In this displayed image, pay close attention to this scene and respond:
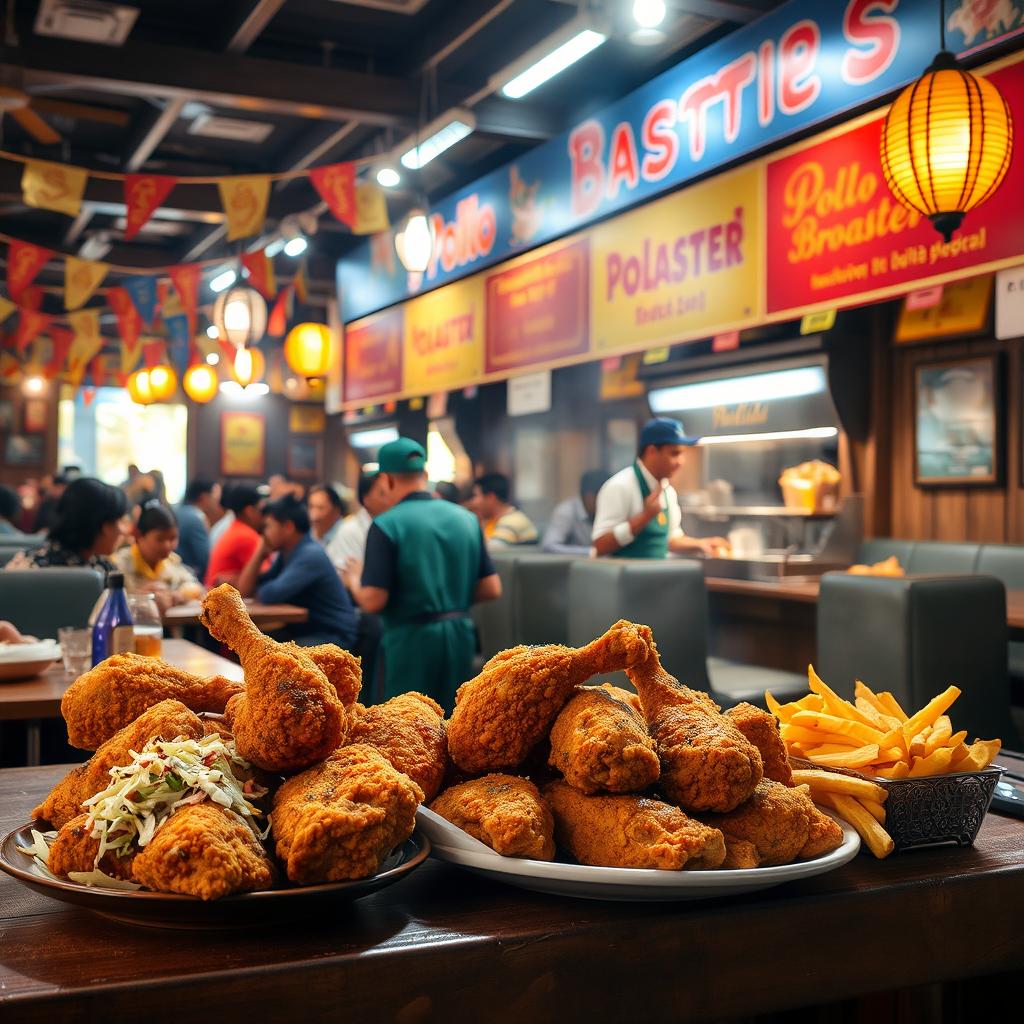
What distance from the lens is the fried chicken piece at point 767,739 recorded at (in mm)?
1248

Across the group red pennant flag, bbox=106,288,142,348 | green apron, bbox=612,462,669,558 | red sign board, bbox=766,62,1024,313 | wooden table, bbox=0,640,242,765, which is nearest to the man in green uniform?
wooden table, bbox=0,640,242,765

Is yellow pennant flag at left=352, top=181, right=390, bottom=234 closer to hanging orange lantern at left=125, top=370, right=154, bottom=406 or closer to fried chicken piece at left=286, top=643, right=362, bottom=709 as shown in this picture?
hanging orange lantern at left=125, top=370, right=154, bottom=406

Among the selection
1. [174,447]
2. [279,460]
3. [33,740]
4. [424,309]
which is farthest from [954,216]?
[174,447]

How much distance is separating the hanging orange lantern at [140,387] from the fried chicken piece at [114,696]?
38.5ft

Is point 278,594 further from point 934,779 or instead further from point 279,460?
point 279,460

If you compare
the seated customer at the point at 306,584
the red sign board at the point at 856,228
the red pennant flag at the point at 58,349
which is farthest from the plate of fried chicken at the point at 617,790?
the red pennant flag at the point at 58,349

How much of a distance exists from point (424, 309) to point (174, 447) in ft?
33.4

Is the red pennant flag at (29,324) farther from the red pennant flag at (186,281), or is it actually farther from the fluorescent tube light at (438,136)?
the fluorescent tube light at (438,136)

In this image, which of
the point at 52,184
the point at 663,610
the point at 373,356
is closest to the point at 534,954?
the point at 663,610

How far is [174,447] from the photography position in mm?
18000

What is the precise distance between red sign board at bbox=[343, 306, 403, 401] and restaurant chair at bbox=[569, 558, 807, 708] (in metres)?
5.50

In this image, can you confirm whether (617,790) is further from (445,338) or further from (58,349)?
(58,349)

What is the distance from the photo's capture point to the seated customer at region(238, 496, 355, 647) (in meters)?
5.49

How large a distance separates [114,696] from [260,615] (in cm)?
412
